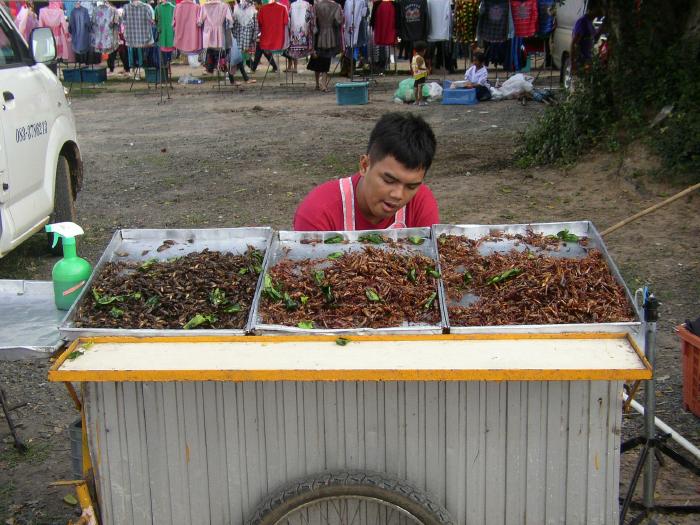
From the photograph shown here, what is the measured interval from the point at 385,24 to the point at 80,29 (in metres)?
8.06

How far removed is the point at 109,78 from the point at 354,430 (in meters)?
22.6

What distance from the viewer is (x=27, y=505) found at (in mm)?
3705

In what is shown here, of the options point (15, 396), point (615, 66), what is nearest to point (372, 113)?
point (615, 66)

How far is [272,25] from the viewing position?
18328 millimetres

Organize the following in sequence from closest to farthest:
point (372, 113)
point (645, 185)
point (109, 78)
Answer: point (645, 185) → point (372, 113) → point (109, 78)

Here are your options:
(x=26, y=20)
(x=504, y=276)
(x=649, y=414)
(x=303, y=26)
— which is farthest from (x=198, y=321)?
(x=26, y=20)

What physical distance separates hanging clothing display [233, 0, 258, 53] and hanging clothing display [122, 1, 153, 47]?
2.04m

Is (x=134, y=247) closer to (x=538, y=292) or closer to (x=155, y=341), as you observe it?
(x=155, y=341)

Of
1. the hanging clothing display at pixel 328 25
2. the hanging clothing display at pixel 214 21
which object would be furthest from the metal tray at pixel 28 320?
the hanging clothing display at pixel 214 21

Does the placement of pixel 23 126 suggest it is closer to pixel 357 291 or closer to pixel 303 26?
pixel 357 291

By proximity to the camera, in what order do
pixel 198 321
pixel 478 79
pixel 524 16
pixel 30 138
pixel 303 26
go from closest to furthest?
pixel 198 321
pixel 30 138
pixel 478 79
pixel 524 16
pixel 303 26

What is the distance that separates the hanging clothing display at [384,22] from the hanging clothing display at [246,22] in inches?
111

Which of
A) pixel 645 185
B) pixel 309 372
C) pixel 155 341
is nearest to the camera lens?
pixel 309 372

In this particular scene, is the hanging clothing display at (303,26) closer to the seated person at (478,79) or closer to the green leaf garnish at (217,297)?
the seated person at (478,79)
